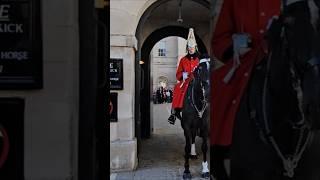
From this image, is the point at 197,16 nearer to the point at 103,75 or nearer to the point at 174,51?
the point at 103,75

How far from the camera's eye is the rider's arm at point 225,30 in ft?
9.18

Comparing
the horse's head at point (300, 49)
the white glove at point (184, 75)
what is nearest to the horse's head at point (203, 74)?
the white glove at point (184, 75)

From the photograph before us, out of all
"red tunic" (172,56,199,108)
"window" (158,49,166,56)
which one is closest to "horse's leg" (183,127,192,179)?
"red tunic" (172,56,199,108)

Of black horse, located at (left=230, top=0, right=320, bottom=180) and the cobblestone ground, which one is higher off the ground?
black horse, located at (left=230, top=0, right=320, bottom=180)

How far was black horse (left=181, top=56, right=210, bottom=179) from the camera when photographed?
8205 millimetres

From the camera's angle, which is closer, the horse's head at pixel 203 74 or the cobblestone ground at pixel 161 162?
the horse's head at pixel 203 74

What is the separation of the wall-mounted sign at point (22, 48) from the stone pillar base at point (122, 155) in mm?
6510

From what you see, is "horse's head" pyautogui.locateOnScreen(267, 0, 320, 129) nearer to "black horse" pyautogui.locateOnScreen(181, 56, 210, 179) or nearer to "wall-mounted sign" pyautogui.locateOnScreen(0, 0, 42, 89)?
"wall-mounted sign" pyautogui.locateOnScreen(0, 0, 42, 89)

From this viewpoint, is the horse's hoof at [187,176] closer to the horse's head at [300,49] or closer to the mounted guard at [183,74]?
the mounted guard at [183,74]

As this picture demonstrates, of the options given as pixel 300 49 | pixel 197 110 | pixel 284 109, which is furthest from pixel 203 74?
pixel 300 49

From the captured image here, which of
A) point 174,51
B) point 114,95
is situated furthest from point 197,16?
point 174,51

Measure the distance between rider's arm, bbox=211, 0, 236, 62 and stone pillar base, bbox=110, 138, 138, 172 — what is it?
6287mm

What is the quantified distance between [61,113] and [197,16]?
1191 centimetres

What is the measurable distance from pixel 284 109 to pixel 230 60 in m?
0.41
